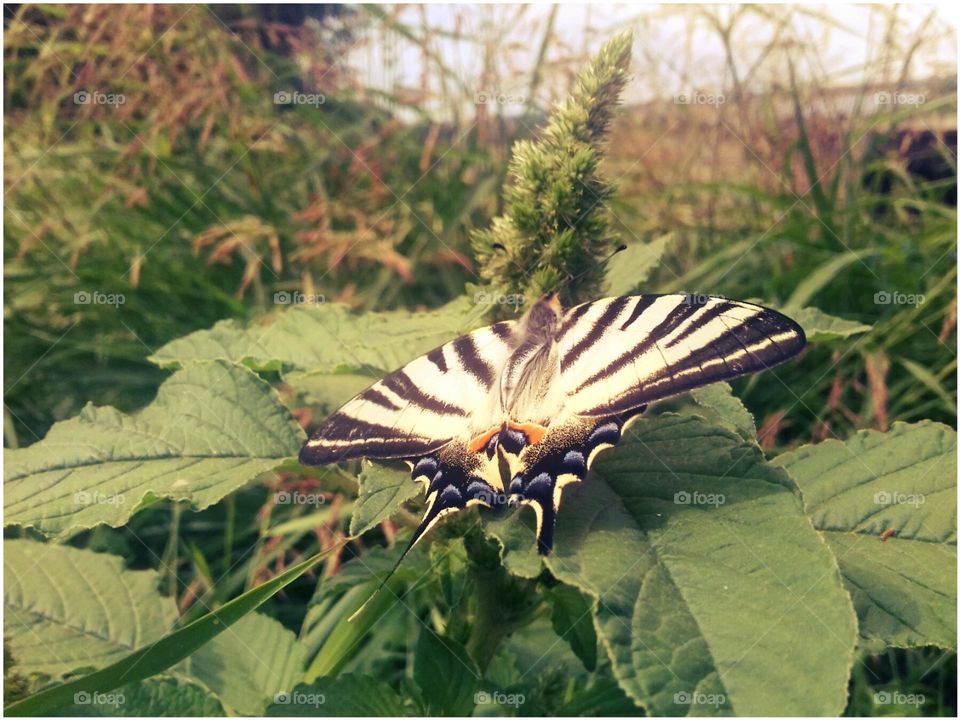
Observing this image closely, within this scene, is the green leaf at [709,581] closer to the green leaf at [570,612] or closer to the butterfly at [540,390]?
the butterfly at [540,390]

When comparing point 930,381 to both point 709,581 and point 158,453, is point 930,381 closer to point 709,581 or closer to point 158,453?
point 709,581

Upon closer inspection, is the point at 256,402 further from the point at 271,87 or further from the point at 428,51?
the point at 271,87

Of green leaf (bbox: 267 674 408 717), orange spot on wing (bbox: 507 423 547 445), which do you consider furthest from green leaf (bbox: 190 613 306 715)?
orange spot on wing (bbox: 507 423 547 445)

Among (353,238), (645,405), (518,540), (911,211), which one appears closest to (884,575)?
(645,405)

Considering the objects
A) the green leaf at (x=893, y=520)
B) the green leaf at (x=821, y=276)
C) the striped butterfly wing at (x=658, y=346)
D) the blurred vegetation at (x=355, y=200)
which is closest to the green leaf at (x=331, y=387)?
the striped butterfly wing at (x=658, y=346)

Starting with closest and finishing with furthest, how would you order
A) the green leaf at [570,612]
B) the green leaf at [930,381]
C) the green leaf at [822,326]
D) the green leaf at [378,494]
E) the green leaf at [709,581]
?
the green leaf at [709,581]
the green leaf at [378,494]
the green leaf at [570,612]
the green leaf at [822,326]
the green leaf at [930,381]

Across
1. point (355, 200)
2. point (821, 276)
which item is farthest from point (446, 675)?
point (355, 200)

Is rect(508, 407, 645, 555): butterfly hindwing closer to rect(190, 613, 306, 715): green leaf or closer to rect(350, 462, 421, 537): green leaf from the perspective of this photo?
rect(350, 462, 421, 537): green leaf
